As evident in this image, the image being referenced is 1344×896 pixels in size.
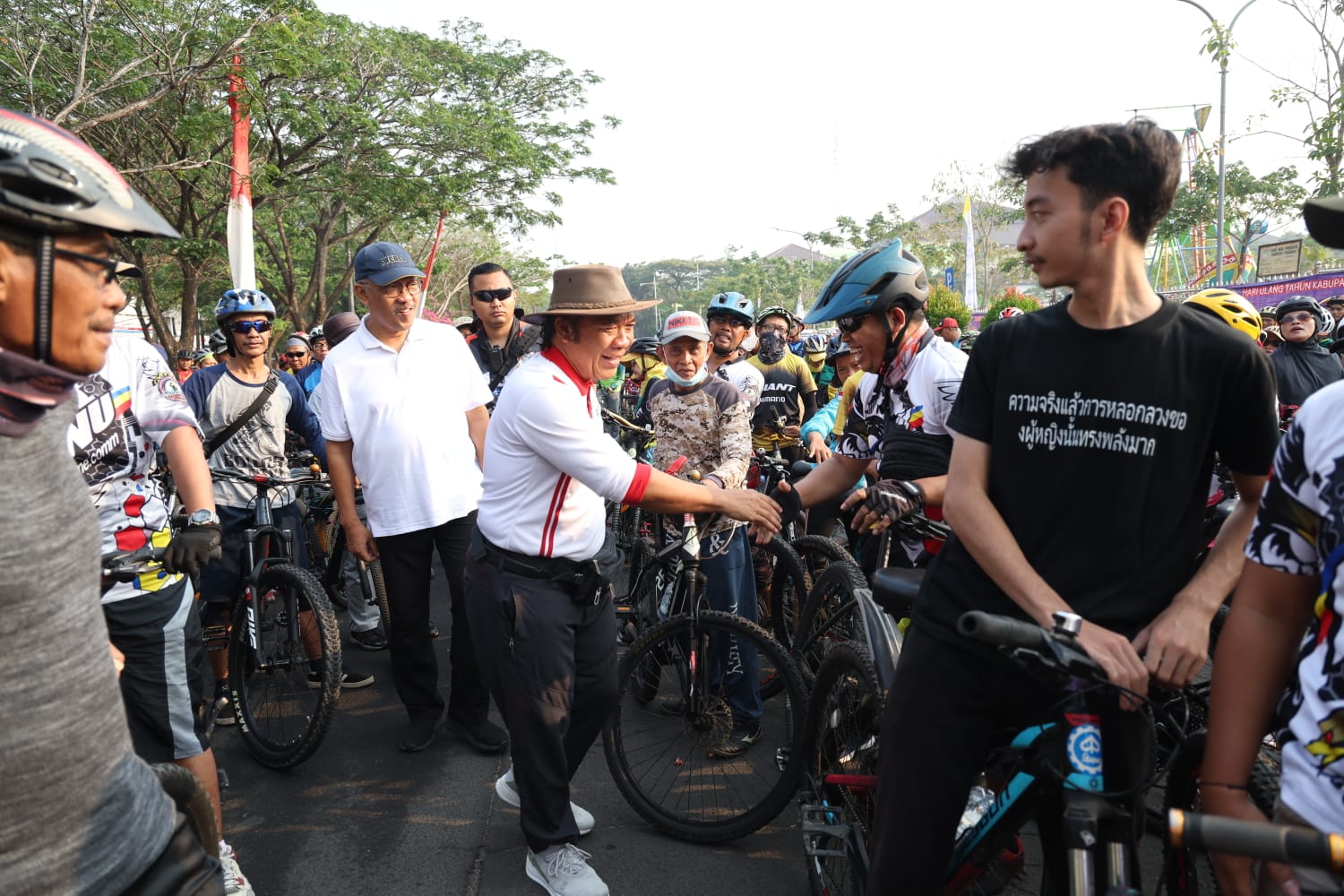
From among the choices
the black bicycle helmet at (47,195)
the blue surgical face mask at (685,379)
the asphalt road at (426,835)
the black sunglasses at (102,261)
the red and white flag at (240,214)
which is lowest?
the asphalt road at (426,835)

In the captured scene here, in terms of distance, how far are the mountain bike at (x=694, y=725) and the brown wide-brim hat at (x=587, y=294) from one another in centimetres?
120

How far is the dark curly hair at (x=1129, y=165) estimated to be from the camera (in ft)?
5.98

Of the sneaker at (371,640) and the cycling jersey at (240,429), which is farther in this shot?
the sneaker at (371,640)

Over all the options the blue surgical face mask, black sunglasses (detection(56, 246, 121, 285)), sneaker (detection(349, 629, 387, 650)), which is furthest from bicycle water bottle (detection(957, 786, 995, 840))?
sneaker (detection(349, 629, 387, 650))

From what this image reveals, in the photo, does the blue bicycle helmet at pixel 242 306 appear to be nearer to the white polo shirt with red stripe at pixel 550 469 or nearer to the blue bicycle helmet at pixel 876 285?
the white polo shirt with red stripe at pixel 550 469

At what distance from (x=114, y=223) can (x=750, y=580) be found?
3.54m

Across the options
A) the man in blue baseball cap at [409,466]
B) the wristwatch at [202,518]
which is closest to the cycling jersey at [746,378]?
the man in blue baseball cap at [409,466]

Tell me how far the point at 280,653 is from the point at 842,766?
279 cm

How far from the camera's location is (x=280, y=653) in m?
4.39

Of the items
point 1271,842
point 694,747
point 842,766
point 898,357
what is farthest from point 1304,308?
point 1271,842

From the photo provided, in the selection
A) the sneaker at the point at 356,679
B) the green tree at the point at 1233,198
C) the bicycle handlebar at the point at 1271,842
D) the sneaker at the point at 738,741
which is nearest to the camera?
the bicycle handlebar at the point at 1271,842

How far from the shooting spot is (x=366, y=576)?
5.56 meters

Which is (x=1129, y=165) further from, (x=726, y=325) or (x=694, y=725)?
(x=726, y=325)

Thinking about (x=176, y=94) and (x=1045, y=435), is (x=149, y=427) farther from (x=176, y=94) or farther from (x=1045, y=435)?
(x=176, y=94)
